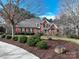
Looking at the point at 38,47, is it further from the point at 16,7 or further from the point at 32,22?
the point at 32,22

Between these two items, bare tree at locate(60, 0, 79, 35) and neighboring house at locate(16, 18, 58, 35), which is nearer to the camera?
bare tree at locate(60, 0, 79, 35)

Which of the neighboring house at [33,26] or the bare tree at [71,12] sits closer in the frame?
the bare tree at [71,12]

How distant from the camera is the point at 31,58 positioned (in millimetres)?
13914

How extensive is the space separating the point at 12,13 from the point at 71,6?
1760 centimetres

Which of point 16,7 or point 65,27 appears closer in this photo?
point 16,7

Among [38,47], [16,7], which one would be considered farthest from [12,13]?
[38,47]

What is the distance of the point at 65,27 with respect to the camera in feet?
152

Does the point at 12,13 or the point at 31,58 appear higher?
the point at 12,13

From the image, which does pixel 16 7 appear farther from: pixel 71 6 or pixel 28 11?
pixel 71 6

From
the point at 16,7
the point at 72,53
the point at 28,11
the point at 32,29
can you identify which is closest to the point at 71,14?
the point at 28,11

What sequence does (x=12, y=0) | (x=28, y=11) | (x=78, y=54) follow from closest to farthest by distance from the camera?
(x=78, y=54), (x=12, y=0), (x=28, y=11)

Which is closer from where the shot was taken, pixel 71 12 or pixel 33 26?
pixel 71 12

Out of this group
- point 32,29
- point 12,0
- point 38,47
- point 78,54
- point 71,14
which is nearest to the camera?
point 78,54

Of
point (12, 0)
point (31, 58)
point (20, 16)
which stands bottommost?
point (31, 58)
